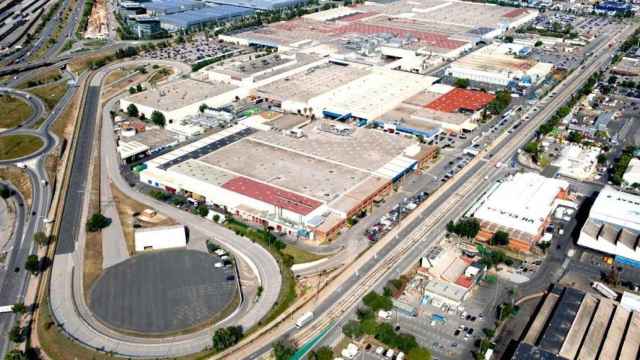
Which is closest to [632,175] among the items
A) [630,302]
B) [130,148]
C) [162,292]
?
[630,302]

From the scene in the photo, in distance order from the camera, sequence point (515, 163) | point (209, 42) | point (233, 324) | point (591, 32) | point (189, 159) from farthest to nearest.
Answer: point (591, 32), point (209, 42), point (515, 163), point (189, 159), point (233, 324)

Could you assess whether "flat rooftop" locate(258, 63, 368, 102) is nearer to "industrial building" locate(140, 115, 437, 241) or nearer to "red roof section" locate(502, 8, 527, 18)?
"industrial building" locate(140, 115, 437, 241)

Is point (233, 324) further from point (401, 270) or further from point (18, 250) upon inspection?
point (18, 250)

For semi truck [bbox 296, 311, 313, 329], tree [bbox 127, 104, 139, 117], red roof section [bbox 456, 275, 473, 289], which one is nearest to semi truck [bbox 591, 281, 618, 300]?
red roof section [bbox 456, 275, 473, 289]

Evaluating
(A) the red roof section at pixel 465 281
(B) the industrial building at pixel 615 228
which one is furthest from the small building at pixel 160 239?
(B) the industrial building at pixel 615 228

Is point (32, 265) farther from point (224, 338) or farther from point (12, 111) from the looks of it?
point (12, 111)

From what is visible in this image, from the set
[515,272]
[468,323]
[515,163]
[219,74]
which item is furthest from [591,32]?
[468,323]
